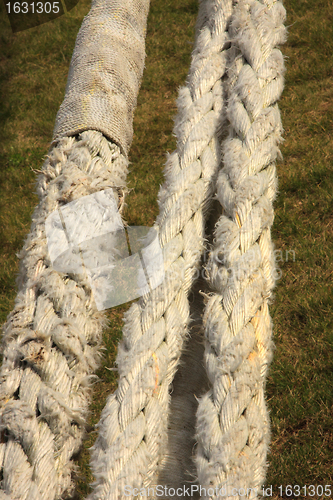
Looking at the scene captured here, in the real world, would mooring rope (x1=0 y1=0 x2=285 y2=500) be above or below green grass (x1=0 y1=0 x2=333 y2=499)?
above

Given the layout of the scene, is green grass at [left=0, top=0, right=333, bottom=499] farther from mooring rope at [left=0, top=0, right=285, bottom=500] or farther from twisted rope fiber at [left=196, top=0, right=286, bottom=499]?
twisted rope fiber at [left=196, top=0, right=286, bottom=499]

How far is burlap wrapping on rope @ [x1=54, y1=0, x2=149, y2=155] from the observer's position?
1.22 metres

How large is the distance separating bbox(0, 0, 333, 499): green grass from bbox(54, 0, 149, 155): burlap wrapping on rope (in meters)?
0.58

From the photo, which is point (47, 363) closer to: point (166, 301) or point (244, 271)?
point (166, 301)

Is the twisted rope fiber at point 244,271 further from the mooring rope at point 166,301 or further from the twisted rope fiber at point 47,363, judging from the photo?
the twisted rope fiber at point 47,363

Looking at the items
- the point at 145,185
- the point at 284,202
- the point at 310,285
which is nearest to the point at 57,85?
the point at 145,185

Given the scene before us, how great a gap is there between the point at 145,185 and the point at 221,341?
1.86 metres

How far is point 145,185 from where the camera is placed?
2682 millimetres

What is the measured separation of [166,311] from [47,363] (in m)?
0.26

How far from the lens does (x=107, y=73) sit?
51.0 inches

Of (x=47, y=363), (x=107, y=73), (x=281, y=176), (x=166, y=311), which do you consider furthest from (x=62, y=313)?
(x=281, y=176)

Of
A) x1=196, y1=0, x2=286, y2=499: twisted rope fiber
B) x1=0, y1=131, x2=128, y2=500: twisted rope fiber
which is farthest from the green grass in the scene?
x1=196, y1=0, x2=286, y2=499: twisted rope fiber

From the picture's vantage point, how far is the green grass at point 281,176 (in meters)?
1.60

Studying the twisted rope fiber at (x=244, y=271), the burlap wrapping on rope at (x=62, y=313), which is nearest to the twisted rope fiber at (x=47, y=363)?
the burlap wrapping on rope at (x=62, y=313)
